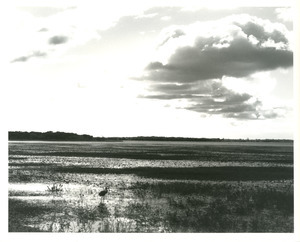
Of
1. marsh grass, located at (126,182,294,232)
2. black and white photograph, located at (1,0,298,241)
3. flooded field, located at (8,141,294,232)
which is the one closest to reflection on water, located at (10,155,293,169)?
flooded field, located at (8,141,294,232)

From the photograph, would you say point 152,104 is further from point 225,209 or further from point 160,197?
point 225,209

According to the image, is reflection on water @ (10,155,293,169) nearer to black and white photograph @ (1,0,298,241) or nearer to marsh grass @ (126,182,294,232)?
black and white photograph @ (1,0,298,241)

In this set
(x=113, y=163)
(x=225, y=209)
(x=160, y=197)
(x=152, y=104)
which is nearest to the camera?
(x=225, y=209)

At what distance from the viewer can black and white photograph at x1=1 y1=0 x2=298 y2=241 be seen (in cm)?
1048

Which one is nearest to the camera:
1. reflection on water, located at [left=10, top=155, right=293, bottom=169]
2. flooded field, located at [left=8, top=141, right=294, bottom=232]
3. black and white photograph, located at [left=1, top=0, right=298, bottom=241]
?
flooded field, located at [left=8, top=141, right=294, bottom=232]

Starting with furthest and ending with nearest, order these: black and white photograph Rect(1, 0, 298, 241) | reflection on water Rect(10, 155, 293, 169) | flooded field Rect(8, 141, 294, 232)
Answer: reflection on water Rect(10, 155, 293, 169), black and white photograph Rect(1, 0, 298, 241), flooded field Rect(8, 141, 294, 232)

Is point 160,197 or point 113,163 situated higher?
point 113,163

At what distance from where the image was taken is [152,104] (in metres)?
12.0

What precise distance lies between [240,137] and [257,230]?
9.35 ft

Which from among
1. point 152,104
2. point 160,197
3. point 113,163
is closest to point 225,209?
point 160,197

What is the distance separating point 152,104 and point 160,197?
2.33 m

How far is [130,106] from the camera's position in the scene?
1194 centimetres

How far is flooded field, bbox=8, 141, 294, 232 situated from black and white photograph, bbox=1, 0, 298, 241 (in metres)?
0.03
